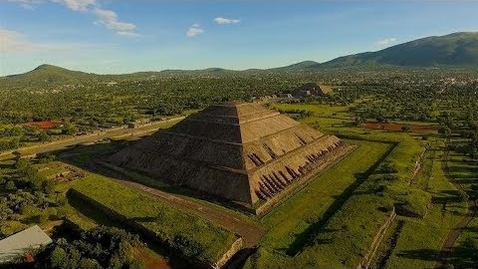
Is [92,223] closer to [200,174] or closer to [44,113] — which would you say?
[200,174]

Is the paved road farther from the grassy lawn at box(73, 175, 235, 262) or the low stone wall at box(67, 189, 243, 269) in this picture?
the low stone wall at box(67, 189, 243, 269)

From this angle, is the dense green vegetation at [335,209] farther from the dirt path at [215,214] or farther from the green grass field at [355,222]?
the dirt path at [215,214]

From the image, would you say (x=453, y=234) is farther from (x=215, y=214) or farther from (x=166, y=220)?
(x=166, y=220)

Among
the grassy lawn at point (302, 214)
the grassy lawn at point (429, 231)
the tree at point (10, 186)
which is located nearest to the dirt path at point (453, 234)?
the grassy lawn at point (429, 231)

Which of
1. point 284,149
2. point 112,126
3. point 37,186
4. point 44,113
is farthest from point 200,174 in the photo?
point 44,113

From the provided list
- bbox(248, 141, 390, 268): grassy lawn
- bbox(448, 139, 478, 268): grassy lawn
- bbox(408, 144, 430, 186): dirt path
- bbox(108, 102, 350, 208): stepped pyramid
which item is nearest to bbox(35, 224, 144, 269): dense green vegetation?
bbox(248, 141, 390, 268): grassy lawn
